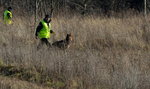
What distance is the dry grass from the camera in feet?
30.3

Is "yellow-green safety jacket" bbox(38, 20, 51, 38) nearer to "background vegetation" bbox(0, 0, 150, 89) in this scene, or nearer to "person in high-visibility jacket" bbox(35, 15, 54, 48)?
"person in high-visibility jacket" bbox(35, 15, 54, 48)

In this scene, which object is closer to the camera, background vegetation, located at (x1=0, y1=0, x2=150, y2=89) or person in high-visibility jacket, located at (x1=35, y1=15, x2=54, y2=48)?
background vegetation, located at (x1=0, y1=0, x2=150, y2=89)

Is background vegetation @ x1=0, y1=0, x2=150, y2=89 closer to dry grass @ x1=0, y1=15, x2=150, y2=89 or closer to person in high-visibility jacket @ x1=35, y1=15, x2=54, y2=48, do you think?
dry grass @ x1=0, y1=15, x2=150, y2=89

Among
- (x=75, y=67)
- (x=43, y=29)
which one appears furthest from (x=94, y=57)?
(x=43, y=29)

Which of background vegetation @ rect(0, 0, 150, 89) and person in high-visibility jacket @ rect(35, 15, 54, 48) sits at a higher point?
person in high-visibility jacket @ rect(35, 15, 54, 48)

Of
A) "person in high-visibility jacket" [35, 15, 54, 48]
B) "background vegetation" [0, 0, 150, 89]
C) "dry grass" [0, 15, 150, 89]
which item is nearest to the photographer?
"background vegetation" [0, 0, 150, 89]

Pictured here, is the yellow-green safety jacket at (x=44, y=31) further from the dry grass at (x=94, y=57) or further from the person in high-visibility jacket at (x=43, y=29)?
the dry grass at (x=94, y=57)

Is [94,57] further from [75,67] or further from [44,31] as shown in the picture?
[44,31]

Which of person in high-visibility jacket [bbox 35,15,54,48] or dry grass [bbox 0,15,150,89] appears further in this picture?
person in high-visibility jacket [bbox 35,15,54,48]

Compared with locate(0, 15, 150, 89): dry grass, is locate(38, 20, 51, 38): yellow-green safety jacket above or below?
above

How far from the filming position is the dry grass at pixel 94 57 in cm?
923

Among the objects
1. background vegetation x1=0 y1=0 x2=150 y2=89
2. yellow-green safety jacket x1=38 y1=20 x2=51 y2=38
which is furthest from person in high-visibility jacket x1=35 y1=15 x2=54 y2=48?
background vegetation x1=0 y1=0 x2=150 y2=89

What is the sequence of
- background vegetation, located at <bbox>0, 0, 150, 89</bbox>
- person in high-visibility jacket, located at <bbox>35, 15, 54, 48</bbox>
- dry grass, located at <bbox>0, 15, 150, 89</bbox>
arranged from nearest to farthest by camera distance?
1. background vegetation, located at <bbox>0, 0, 150, 89</bbox>
2. dry grass, located at <bbox>0, 15, 150, 89</bbox>
3. person in high-visibility jacket, located at <bbox>35, 15, 54, 48</bbox>

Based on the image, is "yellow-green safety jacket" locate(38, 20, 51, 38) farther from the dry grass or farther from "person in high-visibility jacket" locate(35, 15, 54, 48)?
the dry grass
